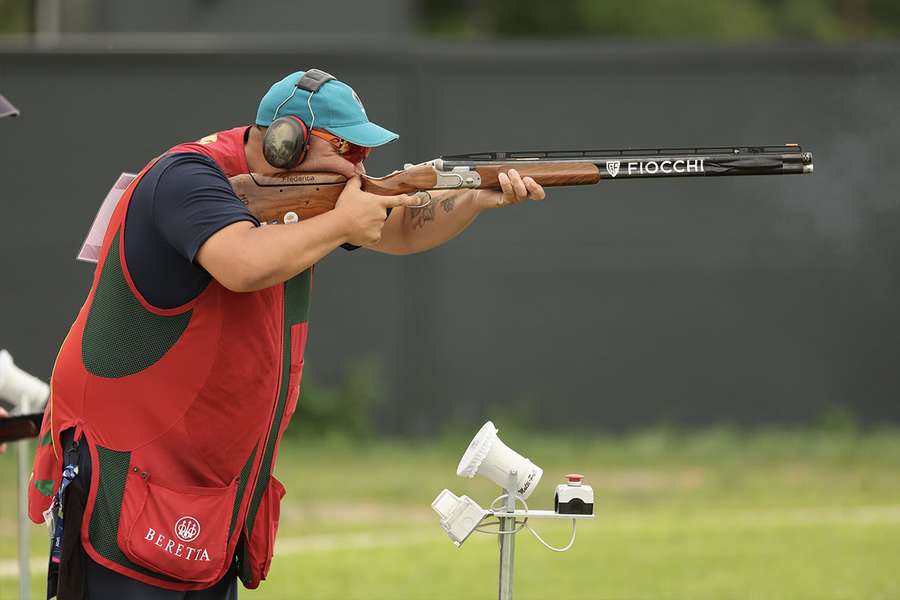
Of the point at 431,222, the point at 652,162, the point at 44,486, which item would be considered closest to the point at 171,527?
the point at 44,486

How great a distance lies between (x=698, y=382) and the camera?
39.8ft

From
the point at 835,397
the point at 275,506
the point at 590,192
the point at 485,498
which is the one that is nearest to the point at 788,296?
the point at 835,397

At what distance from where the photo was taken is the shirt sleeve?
3.56 m

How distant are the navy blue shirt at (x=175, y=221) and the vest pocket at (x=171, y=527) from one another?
55 centimetres

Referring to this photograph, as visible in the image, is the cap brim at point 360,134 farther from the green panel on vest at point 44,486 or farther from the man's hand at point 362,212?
the green panel on vest at point 44,486

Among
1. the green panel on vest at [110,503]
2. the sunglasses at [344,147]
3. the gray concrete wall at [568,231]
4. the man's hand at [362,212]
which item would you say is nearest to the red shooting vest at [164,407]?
the green panel on vest at [110,503]

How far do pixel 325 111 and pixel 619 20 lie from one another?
27368mm

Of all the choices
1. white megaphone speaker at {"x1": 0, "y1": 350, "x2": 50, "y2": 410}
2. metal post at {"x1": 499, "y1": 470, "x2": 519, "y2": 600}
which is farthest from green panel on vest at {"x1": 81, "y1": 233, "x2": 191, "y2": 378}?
white megaphone speaker at {"x1": 0, "y1": 350, "x2": 50, "y2": 410}

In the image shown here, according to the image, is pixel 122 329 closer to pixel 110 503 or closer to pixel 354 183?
pixel 110 503

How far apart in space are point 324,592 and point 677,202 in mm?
5949

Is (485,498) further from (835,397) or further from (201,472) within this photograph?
(201,472)

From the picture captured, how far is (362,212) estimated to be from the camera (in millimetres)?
3775

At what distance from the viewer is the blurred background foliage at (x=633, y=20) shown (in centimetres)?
3038

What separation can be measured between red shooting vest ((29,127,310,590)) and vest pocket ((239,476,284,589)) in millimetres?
205
